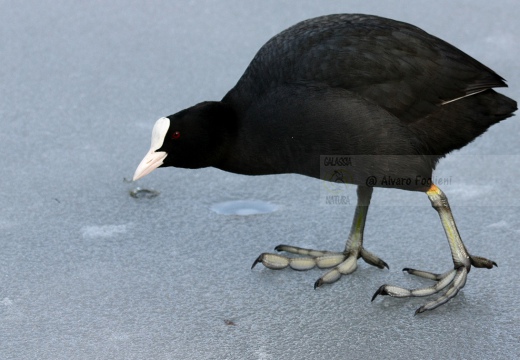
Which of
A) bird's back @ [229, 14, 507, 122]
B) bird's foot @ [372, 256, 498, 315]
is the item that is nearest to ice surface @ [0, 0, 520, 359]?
bird's foot @ [372, 256, 498, 315]

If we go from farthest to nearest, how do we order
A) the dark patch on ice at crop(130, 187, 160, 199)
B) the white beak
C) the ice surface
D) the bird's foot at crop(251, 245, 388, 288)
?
the dark patch on ice at crop(130, 187, 160, 199) < the bird's foot at crop(251, 245, 388, 288) < the white beak < the ice surface

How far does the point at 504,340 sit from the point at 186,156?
1406 millimetres

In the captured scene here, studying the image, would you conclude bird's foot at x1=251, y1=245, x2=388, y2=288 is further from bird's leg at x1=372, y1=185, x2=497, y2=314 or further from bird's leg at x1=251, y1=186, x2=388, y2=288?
bird's leg at x1=372, y1=185, x2=497, y2=314

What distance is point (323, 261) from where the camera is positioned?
3.79 meters

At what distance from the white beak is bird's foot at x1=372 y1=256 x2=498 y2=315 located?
3.30ft

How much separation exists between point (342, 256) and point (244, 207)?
2.00ft

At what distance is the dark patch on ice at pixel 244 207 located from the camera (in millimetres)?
4152

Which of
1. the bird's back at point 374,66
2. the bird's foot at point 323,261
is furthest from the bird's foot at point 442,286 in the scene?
the bird's back at point 374,66

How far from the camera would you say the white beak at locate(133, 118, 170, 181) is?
3438mm

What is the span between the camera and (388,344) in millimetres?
3133

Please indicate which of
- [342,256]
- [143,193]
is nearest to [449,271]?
[342,256]

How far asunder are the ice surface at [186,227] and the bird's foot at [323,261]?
39mm

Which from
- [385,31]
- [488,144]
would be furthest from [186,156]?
[488,144]

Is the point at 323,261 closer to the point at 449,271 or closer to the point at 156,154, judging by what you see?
the point at 449,271
